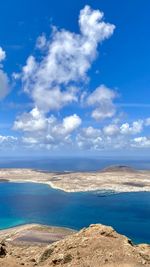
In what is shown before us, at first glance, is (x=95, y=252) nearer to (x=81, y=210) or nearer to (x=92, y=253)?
(x=92, y=253)

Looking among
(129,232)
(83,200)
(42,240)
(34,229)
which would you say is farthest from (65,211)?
(42,240)

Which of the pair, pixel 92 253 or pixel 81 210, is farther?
pixel 81 210

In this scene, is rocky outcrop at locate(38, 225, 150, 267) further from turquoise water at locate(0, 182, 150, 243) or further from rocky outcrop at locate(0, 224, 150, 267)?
turquoise water at locate(0, 182, 150, 243)

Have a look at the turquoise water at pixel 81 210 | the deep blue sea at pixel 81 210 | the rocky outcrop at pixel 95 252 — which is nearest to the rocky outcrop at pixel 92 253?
the rocky outcrop at pixel 95 252

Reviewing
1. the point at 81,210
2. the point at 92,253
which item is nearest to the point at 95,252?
the point at 92,253

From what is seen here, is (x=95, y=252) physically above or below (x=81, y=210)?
above

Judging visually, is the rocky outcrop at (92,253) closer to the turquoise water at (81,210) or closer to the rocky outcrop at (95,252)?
the rocky outcrop at (95,252)

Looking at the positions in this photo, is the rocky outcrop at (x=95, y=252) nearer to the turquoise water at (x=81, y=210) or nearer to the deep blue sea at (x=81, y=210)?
the turquoise water at (x=81, y=210)

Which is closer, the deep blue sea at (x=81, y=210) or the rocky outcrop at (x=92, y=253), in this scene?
the rocky outcrop at (x=92, y=253)
